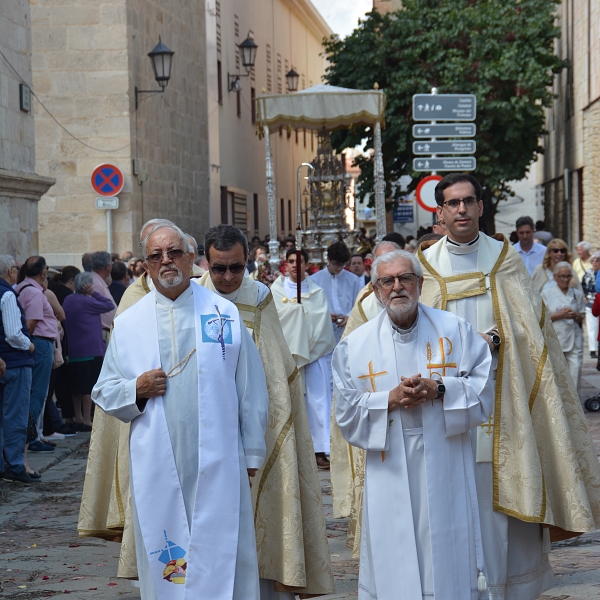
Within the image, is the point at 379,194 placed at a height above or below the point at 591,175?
below

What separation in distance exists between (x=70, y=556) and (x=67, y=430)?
5.14m

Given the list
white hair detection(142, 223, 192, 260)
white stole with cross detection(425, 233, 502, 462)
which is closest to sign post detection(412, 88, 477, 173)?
white stole with cross detection(425, 233, 502, 462)

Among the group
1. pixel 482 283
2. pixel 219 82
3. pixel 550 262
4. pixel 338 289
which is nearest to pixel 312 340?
pixel 338 289

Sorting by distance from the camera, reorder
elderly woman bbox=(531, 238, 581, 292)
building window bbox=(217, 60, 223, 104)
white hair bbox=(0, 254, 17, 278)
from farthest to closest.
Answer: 1. building window bbox=(217, 60, 223, 104)
2. elderly woman bbox=(531, 238, 581, 292)
3. white hair bbox=(0, 254, 17, 278)

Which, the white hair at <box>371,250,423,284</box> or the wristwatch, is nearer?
the wristwatch

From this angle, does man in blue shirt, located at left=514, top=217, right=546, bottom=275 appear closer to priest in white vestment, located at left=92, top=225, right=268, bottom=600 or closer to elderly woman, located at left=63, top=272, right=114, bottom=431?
elderly woman, located at left=63, top=272, right=114, bottom=431

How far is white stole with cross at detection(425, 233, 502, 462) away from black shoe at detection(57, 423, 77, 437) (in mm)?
7173

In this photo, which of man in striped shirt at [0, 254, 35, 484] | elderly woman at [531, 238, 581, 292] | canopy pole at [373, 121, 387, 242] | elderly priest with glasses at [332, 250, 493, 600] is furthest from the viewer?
canopy pole at [373, 121, 387, 242]

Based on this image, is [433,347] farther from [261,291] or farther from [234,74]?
[234,74]

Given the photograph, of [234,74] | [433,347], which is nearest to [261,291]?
[433,347]

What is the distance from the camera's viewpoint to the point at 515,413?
550cm

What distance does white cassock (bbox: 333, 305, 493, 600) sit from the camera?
4586mm

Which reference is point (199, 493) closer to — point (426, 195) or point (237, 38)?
point (426, 195)

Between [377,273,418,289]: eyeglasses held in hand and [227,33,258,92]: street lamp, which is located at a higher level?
[227,33,258,92]: street lamp
